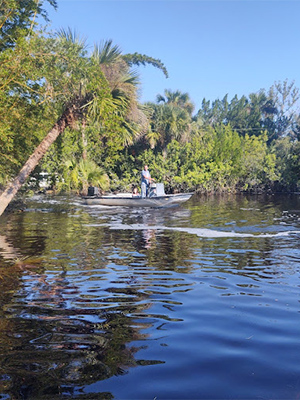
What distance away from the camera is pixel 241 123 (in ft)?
229

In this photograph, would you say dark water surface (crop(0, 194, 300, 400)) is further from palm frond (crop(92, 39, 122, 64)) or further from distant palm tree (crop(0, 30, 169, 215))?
palm frond (crop(92, 39, 122, 64))

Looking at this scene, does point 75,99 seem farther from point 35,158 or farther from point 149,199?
point 149,199

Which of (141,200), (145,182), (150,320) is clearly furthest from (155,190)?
(150,320)

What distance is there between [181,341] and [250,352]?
0.72 metres

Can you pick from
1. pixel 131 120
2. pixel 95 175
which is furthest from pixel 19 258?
pixel 131 120

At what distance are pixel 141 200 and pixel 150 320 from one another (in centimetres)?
1678

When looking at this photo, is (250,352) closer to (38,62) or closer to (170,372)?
(170,372)

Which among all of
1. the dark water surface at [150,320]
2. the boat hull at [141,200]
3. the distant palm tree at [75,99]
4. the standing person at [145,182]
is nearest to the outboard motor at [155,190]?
the standing person at [145,182]

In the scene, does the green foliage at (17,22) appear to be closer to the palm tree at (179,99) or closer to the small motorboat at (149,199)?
the small motorboat at (149,199)

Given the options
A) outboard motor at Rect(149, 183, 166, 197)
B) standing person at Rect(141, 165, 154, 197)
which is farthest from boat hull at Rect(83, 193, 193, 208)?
standing person at Rect(141, 165, 154, 197)

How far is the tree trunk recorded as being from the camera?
12.0 meters

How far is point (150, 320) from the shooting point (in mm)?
5258

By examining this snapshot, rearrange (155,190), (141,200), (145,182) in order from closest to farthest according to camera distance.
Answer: (141,200)
(155,190)
(145,182)

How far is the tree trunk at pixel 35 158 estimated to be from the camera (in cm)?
1201
